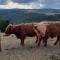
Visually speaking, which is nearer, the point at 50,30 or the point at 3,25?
the point at 3,25

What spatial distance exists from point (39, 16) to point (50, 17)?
14 cm

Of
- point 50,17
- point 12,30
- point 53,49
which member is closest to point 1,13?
point 12,30

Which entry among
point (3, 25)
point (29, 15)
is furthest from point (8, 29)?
point (29, 15)

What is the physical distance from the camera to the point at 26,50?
2.61 metres

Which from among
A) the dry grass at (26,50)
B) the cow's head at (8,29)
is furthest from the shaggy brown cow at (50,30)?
the cow's head at (8,29)

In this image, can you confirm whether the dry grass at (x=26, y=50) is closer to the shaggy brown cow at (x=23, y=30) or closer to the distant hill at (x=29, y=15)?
the shaggy brown cow at (x=23, y=30)

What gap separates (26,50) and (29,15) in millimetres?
429

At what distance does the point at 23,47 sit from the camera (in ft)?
8.66

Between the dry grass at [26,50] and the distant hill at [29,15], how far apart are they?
221 millimetres

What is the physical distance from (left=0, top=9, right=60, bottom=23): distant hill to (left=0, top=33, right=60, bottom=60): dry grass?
0.72ft

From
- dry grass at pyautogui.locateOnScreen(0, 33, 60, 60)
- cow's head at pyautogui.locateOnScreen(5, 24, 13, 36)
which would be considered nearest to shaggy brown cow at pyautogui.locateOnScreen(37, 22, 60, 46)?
dry grass at pyautogui.locateOnScreen(0, 33, 60, 60)

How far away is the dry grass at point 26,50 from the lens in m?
2.55

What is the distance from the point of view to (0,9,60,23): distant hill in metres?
2.59

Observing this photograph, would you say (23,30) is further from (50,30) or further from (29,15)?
(50,30)
